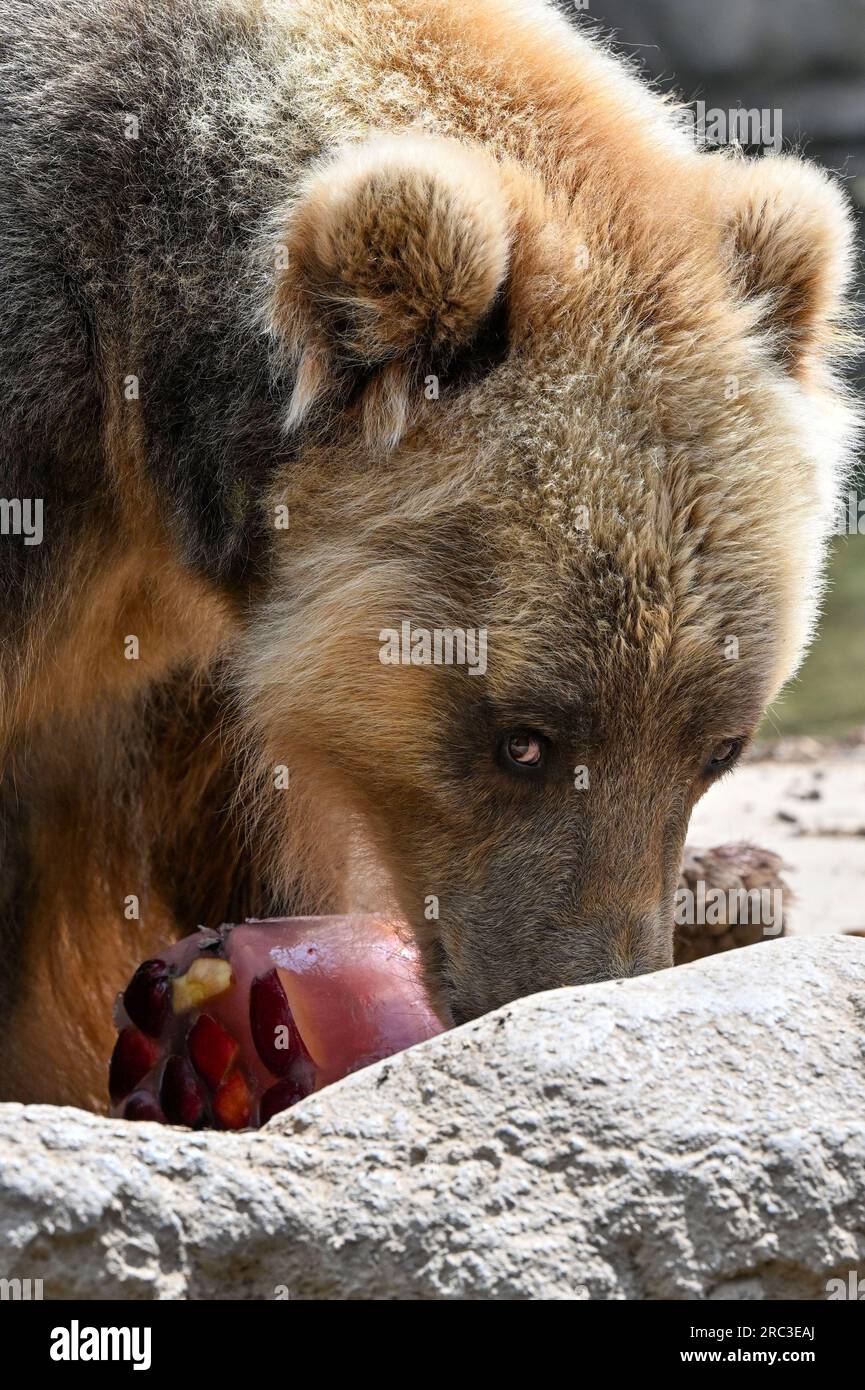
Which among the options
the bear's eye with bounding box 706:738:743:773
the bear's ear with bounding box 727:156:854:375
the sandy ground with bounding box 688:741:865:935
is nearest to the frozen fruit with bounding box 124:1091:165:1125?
the bear's eye with bounding box 706:738:743:773

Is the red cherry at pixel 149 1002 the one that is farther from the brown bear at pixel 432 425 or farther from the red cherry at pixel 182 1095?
the brown bear at pixel 432 425

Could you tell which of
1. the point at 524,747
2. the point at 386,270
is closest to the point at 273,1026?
the point at 524,747

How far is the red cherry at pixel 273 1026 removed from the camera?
395 centimetres

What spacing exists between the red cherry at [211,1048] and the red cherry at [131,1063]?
11cm

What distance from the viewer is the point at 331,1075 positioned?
401cm

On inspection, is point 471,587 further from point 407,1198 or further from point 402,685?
point 407,1198

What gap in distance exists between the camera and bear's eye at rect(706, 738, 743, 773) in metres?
4.04

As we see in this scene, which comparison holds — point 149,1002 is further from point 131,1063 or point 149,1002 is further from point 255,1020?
point 255,1020

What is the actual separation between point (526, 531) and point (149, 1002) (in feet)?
4.97

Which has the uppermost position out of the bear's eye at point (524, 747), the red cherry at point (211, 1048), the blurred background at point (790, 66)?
the blurred background at point (790, 66)

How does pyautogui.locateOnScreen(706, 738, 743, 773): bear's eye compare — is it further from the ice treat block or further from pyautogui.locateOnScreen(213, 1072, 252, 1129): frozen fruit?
pyautogui.locateOnScreen(213, 1072, 252, 1129): frozen fruit

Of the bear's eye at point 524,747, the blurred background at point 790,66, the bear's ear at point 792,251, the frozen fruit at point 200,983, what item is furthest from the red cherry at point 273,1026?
the blurred background at point 790,66

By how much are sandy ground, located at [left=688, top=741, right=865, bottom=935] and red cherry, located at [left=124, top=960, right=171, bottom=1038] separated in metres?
2.76
